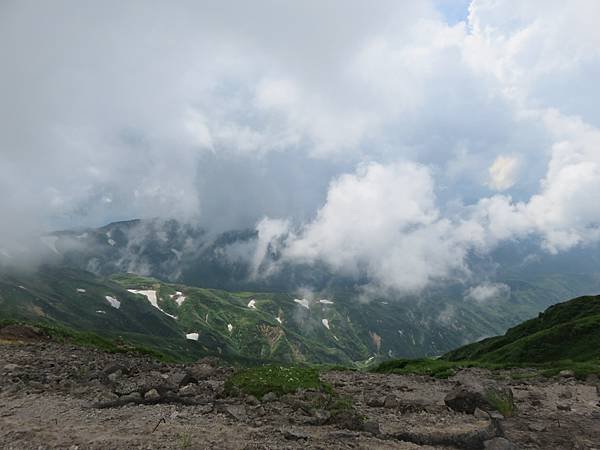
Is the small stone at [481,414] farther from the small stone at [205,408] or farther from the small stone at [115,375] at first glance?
the small stone at [115,375]

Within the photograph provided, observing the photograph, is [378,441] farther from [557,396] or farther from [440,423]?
[557,396]

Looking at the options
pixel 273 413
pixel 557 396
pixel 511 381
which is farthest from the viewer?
pixel 511 381

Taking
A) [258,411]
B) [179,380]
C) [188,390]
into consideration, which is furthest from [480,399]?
[179,380]

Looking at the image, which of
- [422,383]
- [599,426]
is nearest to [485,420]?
[599,426]

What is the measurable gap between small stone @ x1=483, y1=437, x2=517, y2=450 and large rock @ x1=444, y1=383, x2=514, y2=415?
258 inches

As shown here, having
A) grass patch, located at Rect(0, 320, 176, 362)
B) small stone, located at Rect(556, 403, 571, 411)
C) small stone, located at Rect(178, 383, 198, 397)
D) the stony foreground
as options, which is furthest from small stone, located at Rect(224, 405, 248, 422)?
grass patch, located at Rect(0, 320, 176, 362)

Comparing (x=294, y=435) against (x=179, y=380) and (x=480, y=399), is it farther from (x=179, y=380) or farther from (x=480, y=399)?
(x=179, y=380)

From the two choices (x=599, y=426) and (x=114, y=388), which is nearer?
(x=599, y=426)

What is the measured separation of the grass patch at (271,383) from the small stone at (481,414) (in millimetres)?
8008

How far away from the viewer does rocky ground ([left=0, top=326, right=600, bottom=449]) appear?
15156 mm

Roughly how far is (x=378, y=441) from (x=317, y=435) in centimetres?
238

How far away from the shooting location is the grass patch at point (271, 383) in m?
22.5

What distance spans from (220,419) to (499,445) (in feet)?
36.2

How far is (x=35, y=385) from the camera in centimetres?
2258
